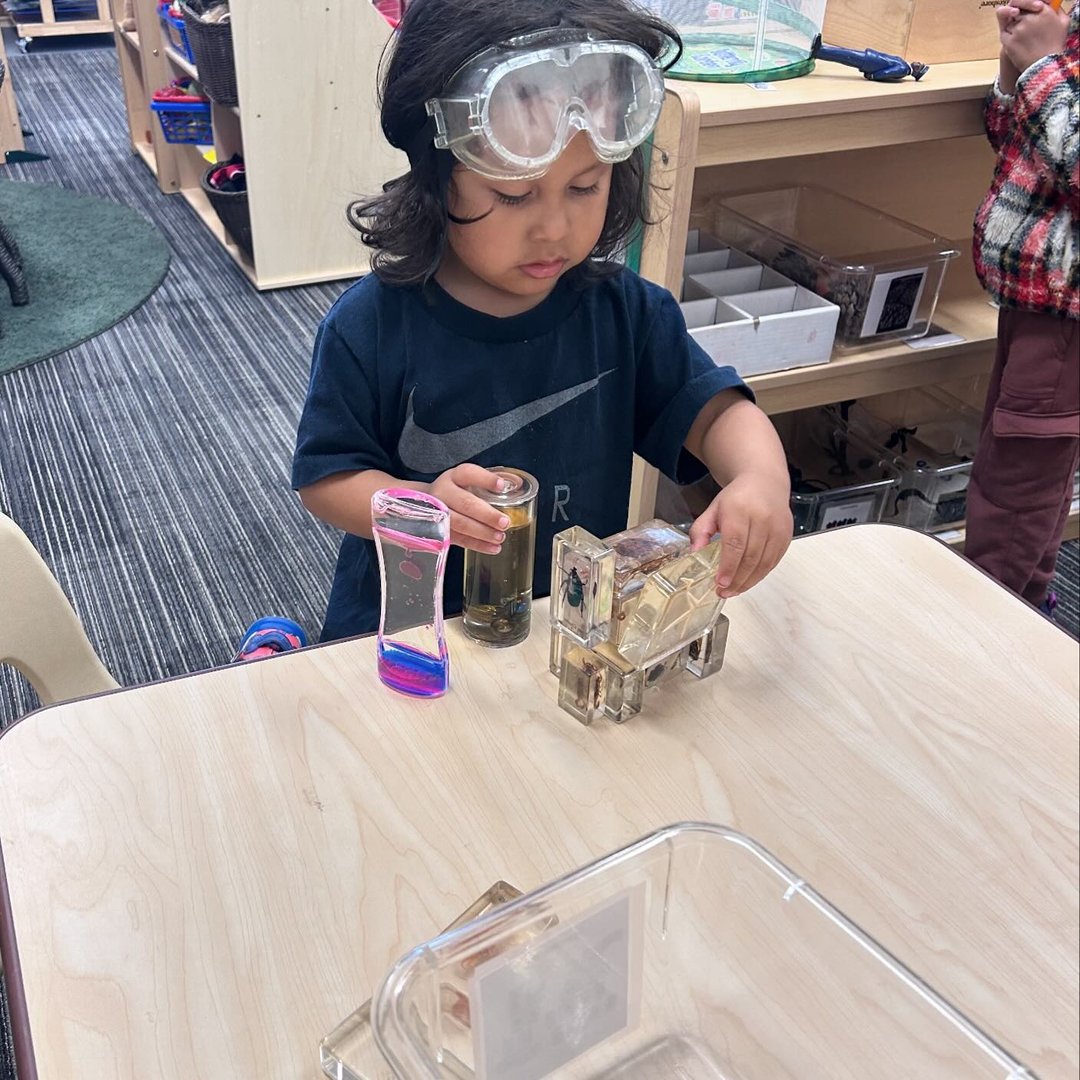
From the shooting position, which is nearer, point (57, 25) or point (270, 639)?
point (270, 639)

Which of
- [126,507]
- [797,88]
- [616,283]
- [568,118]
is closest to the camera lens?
[568,118]

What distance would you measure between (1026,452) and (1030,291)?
0.22 meters

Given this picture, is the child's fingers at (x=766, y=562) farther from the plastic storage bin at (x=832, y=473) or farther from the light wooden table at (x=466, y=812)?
the plastic storage bin at (x=832, y=473)

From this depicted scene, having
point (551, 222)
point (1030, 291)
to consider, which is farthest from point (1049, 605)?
point (551, 222)

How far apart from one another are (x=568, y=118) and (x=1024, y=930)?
552 millimetres

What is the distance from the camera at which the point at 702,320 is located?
1.54 meters

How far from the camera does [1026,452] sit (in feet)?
4.79

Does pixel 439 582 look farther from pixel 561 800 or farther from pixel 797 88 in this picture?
pixel 797 88

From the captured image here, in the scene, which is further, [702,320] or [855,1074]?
[702,320]

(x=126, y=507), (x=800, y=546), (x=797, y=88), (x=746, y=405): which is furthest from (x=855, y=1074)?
(x=126, y=507)

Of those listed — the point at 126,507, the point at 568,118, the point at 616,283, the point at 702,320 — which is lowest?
the point at 126,507

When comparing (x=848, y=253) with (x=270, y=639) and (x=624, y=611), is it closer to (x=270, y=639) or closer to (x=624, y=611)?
(x=270, y=639)

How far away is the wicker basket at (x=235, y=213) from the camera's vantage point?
9.23ft

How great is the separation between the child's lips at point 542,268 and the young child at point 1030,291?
2.32ft
